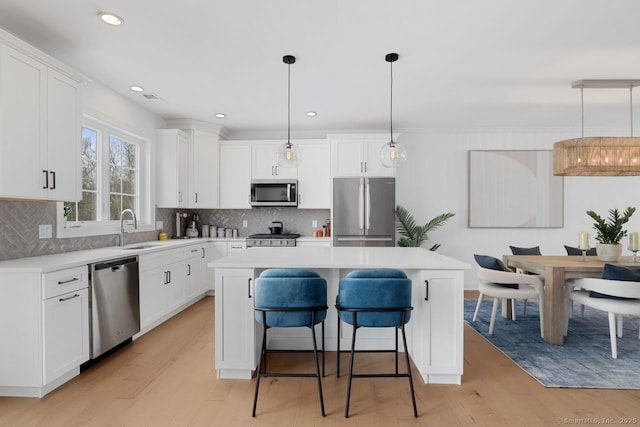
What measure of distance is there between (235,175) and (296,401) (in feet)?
12.6

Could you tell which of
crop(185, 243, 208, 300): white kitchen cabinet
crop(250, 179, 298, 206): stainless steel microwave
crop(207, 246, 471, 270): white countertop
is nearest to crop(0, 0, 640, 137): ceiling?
crop(250, 179, 298, 206): stainless steel microwave

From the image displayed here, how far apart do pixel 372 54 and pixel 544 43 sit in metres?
1.36

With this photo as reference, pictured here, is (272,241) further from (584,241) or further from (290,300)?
(584,241)

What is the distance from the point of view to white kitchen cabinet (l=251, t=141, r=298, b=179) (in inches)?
213

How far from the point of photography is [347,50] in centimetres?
289

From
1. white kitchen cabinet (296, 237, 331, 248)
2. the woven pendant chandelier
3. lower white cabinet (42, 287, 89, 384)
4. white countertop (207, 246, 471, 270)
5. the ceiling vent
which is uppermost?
the ceiling vent

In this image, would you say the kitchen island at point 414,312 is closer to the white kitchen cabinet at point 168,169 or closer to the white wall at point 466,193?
the white kitchen cabinet at point 168,169

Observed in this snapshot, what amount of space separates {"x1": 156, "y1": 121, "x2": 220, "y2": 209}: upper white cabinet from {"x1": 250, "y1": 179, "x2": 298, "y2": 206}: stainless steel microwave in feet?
2.09

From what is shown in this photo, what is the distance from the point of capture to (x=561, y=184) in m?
5.54

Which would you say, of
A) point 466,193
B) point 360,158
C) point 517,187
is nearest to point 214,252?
point 360,158

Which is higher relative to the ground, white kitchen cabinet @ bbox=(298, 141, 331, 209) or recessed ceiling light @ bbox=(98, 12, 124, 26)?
recessed ceiling light @ bbox=(98, 12, 124, 26)

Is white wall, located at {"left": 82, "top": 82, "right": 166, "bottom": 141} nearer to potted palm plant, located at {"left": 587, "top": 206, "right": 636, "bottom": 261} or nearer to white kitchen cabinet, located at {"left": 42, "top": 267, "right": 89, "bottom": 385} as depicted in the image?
white kitchen cabinet, located at {"left": 42, "top": 267, "right": 89, "bottom": 385}

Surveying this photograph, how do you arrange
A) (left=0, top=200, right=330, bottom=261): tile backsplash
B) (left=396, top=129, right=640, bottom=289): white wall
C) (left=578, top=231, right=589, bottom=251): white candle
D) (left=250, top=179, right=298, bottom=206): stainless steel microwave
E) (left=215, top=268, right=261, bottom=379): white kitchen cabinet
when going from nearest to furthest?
(left=215, top=268, right=261, bottom=379): white kitchen cabinet, (left=0, top=200, right=330, bottom=261): tile backsplash, (left=578, top=231, right=589, bottom=251): white candle, (left=250, top=179, right=298, bottom=206): stainless steel microwave, (left=396, top=129, right=640, bottom=289): white wall

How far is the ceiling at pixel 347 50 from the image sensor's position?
7.62 feet
